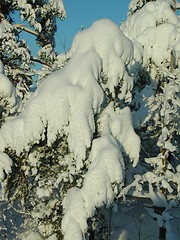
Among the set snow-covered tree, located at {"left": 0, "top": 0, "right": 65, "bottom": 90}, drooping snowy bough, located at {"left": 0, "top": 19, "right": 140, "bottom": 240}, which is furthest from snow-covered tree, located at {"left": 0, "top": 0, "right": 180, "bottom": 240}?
snow-covered tree, located at {"left": 0, "top": 0, "right": 65, "bottom": 90}

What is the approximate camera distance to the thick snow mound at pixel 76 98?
19.0 ft

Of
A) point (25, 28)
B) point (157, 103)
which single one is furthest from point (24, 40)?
point (157, 103)

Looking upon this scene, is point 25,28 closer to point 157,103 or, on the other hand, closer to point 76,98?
point 157,103

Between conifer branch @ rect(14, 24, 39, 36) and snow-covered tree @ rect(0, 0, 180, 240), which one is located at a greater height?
conifer branch @ rect(14, 24, 39, 36)

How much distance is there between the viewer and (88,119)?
5820mm

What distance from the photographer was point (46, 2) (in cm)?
1213

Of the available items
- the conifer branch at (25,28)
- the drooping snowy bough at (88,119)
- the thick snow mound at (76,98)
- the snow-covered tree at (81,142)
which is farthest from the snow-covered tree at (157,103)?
the conifer branch at (25,28)

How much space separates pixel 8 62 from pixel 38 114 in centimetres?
554

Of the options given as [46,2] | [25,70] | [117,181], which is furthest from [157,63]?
[117,181]

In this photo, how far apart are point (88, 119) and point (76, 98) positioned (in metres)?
0.38

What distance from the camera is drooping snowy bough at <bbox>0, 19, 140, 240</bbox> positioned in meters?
5.54

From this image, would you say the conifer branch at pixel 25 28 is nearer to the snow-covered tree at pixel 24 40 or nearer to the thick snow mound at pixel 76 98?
Answer: the snow-covered tree at pixel 24 40

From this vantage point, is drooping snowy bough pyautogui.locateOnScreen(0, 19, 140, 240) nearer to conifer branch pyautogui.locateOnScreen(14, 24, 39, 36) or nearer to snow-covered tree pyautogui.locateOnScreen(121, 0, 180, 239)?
snow-covered tree pyautogui.locateOnScreen(121, 0, 180, 239)

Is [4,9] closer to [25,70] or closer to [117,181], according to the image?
[25,70]
